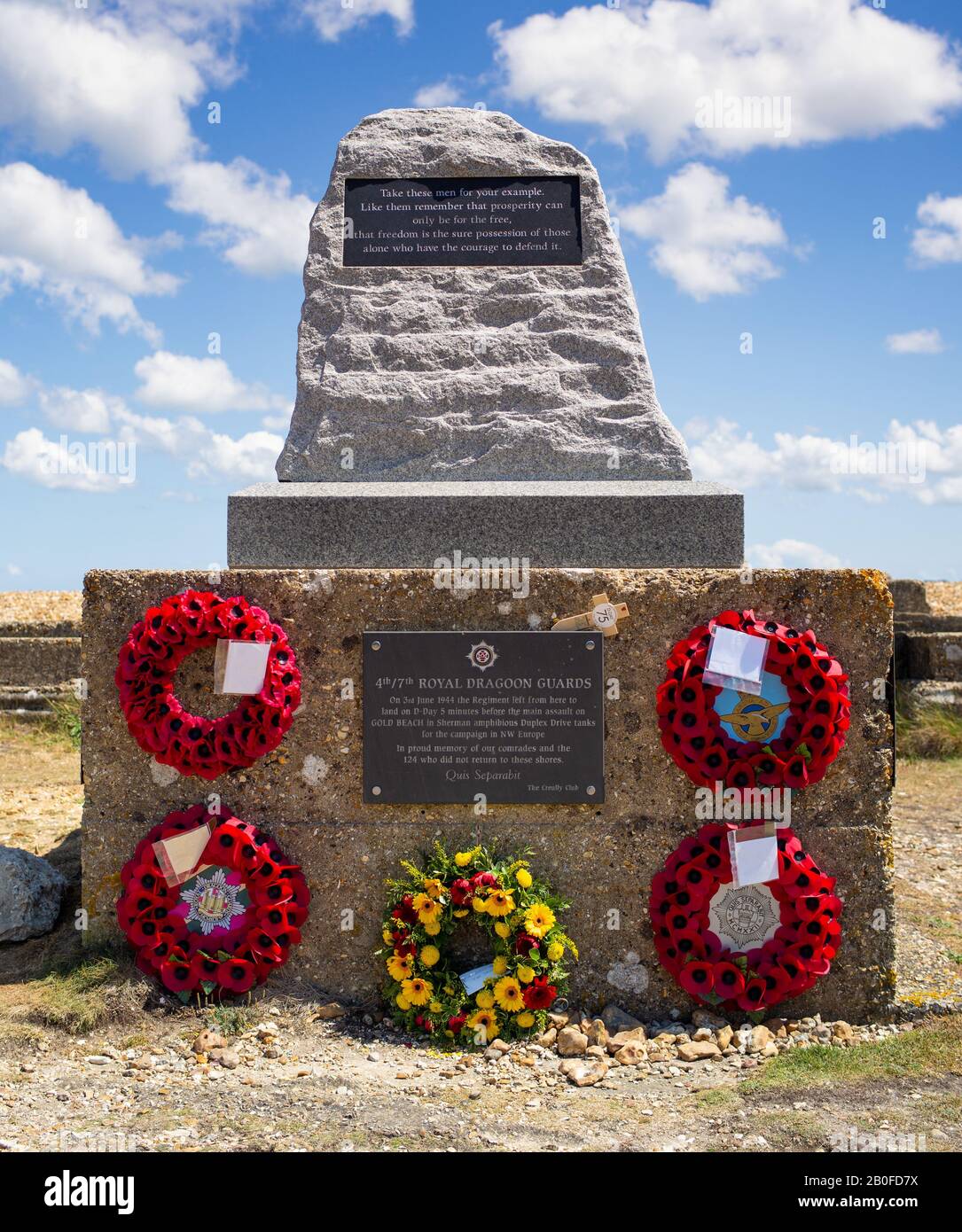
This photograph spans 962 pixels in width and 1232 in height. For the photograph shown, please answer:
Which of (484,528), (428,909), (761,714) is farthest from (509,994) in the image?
(484,528)

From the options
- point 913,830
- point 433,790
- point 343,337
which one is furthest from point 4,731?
point 913,830

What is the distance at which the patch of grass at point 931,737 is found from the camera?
9.69 m

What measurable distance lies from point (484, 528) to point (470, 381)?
35.2 inches

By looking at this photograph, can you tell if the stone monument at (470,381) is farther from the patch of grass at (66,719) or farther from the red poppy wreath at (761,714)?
the patch of grass at (66,719)

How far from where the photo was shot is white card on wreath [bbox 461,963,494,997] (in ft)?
13.0

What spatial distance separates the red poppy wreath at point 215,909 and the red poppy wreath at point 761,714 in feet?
5.35

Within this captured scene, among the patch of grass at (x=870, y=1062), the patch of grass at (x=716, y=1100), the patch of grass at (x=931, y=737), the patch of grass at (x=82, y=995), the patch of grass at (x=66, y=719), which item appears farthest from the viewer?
the patch of grass at (x=66, y=719)

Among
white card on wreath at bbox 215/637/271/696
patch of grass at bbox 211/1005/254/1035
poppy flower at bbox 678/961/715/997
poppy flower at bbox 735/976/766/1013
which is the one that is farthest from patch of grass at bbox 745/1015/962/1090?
white card on wreath at bbox 215/637/271/696

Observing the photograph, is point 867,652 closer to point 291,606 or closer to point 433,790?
point 433,790

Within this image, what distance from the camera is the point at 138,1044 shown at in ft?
12.5

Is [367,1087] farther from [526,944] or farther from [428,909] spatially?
[526,944]

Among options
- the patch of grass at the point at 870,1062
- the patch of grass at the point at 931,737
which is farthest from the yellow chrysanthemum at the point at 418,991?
the patch of grass at the point at 931,737

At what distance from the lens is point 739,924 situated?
13.7ft

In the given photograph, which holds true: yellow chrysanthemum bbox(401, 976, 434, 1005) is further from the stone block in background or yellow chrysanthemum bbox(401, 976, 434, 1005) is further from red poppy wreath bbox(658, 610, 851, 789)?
red poppy wreath bbox(658, 610, 851, 789)
